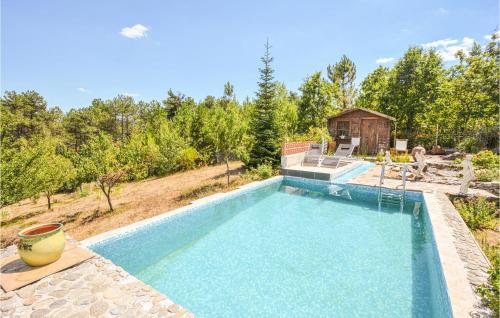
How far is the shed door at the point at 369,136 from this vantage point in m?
19.3

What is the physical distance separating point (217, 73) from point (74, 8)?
17000 mm

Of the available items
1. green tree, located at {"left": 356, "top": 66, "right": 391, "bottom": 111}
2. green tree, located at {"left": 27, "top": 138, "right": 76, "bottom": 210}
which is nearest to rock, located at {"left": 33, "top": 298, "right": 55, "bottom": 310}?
green tree, located at {"left": 27, "top": 138, "right": 76, "bottom": 210}

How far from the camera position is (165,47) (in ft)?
53.3

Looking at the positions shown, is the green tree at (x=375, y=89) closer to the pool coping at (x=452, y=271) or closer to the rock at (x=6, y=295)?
the pool coping at (x=452, y=271)

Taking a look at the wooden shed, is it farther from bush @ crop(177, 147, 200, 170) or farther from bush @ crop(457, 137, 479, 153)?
bush @ crop(177, 147, 200, 170)

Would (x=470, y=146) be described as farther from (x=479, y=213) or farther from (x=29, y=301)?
(x=29, y=301)

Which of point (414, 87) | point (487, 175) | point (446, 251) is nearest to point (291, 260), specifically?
point (446, 251)

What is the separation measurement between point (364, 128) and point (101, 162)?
19260 millimetres

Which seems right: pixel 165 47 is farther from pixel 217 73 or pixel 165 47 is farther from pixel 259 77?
pixel 217 73

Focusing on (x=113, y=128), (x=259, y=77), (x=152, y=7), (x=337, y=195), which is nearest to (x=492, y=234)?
(x=337, y=195)

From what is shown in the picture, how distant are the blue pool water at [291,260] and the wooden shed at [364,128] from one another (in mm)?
11756

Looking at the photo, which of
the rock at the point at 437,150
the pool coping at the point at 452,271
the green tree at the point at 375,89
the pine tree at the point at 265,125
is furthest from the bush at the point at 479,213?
the green tree at the point at 375,89

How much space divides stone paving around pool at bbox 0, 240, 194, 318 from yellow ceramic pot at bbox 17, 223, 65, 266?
1.46ft

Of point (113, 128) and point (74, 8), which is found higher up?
point (74, 8)
